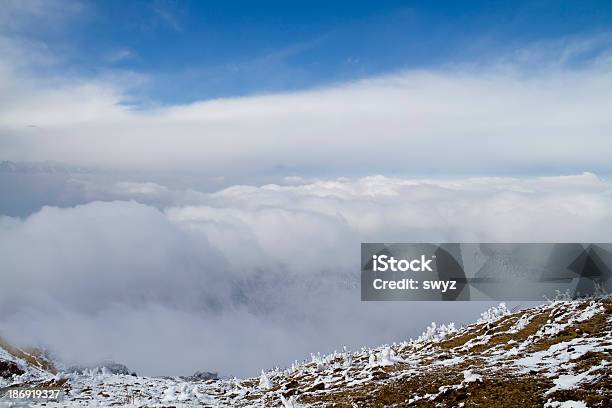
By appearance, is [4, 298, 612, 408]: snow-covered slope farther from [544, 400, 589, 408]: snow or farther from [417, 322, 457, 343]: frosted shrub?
[417, 322, 457, 343]: frosted shrub

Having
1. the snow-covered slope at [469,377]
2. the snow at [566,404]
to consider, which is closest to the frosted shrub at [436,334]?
the snow-covered slope at [469,377]

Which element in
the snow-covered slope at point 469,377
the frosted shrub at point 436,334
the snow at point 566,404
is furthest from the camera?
the frosted shrub at point 436,334

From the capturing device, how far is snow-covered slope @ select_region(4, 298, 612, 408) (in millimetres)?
34719

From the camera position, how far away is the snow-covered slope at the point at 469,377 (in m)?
34.7

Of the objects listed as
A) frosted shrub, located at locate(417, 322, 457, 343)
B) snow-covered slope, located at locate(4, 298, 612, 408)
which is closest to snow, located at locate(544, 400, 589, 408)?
snow-covered slope, located at locate(4, 298, 612, 408)

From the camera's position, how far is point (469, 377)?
1577 inches

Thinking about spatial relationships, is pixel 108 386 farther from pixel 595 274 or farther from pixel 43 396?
pixel 595 274

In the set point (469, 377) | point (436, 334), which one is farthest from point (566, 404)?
point (436, 334)

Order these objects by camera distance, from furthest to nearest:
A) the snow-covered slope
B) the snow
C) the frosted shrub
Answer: the frosted shrub → the snow-covered slope → the snow

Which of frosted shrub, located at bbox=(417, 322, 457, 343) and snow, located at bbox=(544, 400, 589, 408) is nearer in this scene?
Answer: snow, located at bbox=(544, 400, 589, 408)

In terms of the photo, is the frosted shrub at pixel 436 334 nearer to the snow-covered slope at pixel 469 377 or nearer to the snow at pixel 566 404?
the snow-covered slope at pixel 469 377

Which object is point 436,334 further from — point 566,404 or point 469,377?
point 566,404

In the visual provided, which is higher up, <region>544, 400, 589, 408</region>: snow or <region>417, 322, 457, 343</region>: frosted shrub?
<region>544, 400, 589, 408</region>: snow

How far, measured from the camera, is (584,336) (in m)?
50.4
